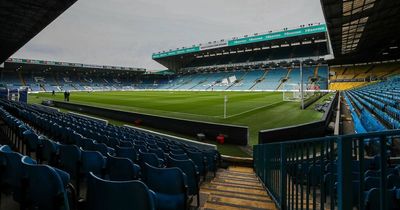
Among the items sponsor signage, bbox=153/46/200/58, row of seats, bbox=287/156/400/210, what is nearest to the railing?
row of seats, bbox=287/156/400/210

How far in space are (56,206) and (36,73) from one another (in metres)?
79.0

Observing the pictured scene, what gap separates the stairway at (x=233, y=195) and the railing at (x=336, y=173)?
11.5 inches

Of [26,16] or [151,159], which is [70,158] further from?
[26,16]

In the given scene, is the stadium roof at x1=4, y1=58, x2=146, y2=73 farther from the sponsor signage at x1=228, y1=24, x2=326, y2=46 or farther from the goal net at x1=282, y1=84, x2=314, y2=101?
the goal net at x1=282, y1=84, x2=314, y2=101

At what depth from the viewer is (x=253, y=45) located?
2616 inches

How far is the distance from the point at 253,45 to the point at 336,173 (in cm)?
6641

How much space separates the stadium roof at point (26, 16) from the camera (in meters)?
11.1

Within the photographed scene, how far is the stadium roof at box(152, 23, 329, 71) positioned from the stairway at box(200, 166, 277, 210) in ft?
168

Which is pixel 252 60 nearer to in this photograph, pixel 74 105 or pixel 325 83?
pixel 325 83

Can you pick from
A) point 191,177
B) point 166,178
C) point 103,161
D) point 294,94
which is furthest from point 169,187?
point 294,94

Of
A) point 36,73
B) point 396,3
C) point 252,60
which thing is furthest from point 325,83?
point 36,73

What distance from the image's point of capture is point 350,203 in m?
1.77

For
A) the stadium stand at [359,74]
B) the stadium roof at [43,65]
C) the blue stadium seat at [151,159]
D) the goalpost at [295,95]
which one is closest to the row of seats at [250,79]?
the stadium stand at [359,74]

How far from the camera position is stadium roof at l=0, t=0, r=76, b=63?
11102 millimetres
